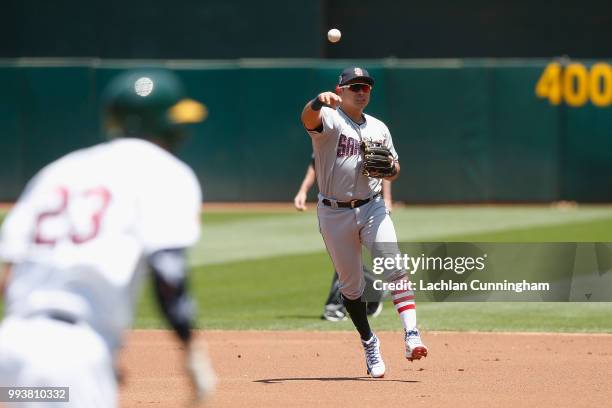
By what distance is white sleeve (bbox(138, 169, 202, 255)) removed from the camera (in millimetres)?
3586

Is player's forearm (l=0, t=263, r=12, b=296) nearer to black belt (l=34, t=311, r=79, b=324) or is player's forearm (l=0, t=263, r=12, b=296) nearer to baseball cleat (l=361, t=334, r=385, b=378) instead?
black belt (l=34, t=311, r=79, b=324)

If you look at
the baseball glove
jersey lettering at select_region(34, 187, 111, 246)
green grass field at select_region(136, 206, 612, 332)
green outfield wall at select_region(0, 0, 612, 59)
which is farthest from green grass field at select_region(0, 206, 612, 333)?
jersey lettering at select_region(34, 187, 111, 246)

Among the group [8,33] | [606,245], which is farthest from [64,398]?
[8,33]

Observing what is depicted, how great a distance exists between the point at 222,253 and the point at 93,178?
12.4 m

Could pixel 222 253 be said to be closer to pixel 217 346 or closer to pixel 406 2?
pixel 217 346

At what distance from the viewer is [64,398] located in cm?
346

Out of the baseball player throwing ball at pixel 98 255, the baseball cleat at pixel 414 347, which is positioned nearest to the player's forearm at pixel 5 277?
the baseball player throwing ball at pixel 98 255

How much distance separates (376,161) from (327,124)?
388mm

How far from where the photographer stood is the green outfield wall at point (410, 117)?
2147 cm

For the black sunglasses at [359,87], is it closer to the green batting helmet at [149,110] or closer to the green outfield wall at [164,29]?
the green batting helmet at [149,110]

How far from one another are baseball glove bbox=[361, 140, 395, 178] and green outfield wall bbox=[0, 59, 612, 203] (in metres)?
13.6

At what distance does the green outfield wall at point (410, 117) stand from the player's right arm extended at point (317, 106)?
1372 centimetres

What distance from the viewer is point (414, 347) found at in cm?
768

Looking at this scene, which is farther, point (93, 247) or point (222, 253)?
point (222, 253)
